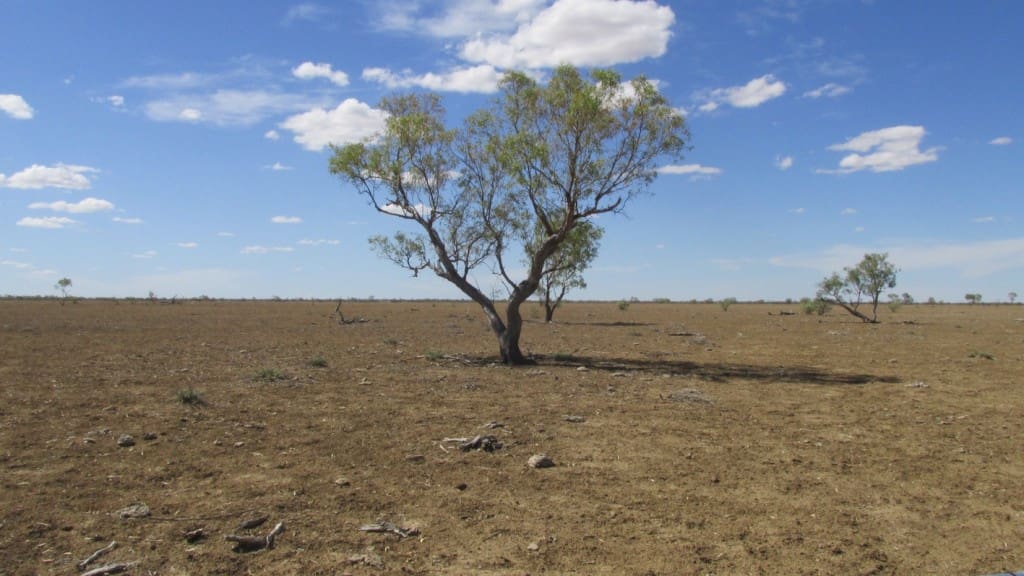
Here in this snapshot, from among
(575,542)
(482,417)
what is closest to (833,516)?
(575,542)

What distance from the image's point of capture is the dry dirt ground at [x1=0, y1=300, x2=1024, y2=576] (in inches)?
235

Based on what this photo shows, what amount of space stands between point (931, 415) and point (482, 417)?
8.52m

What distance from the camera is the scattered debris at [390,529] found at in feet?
20.8

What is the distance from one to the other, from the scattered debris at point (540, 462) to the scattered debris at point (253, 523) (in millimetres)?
3471

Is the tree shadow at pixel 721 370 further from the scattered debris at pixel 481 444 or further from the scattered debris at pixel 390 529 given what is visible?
the scattered debris at pixel 390 529

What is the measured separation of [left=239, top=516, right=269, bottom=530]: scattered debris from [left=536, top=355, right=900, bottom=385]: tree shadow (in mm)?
13419

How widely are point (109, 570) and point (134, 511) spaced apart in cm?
140

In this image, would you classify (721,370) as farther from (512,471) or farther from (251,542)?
(251,542)

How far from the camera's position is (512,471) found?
8.50 m

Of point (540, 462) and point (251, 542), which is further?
point (540, 462)

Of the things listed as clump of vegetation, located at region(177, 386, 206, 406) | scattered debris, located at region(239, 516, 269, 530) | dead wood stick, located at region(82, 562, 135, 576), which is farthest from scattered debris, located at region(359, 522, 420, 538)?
clump of vegetation, located at region(177, 386, 206, 406)

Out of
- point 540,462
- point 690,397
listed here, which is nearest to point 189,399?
point 540,462

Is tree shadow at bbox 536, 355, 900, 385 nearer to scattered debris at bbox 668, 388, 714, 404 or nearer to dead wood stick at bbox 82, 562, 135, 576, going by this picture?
scattered debris at bbox 668, 388, 714, 404

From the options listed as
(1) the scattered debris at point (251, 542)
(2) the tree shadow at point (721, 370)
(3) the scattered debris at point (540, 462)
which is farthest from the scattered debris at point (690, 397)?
(1) the scattered debris at point (251, 542)
